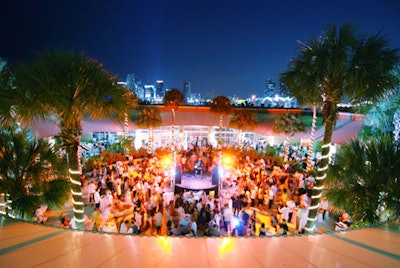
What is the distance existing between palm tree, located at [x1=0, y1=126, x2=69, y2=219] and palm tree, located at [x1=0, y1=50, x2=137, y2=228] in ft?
2.00

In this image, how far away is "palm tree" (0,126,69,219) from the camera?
18.7 feet

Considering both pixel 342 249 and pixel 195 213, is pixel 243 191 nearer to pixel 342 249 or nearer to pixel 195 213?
pixel 195 213

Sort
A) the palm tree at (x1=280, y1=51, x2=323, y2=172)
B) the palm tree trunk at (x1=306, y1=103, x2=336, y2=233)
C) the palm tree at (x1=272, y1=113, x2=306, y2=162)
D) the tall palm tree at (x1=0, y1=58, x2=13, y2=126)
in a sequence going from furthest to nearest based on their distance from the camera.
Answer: the palm tree at (x1=272, y1=113, x2=306, y2=162)
the palm tree trunk at (x1=306, y1=103, x2=336, y2=233)
the palm tree at (x1=280, y1=51, x2=323, y2=172)
the tall palm tree at (x1=0, y1=58, x2=13, y2=126)

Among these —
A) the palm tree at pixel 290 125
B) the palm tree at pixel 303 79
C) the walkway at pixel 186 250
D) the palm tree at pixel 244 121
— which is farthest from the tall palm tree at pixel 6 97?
the palm tree at pixel 244 121

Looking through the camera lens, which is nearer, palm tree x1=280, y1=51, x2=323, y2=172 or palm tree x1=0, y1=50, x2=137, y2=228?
palm tree x1=0, y1=50, x2=137, y2=228

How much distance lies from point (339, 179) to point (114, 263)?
6529 mm

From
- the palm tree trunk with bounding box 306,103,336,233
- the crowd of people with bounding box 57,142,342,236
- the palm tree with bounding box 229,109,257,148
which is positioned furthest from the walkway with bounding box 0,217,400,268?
the palm tree with bounding box 229,109,257,148

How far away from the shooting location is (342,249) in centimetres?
366

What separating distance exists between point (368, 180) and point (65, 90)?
8247mm

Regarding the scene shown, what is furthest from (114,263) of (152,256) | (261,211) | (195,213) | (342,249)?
(261,211)

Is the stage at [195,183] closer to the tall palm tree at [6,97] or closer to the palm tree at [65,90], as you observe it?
the palm tree at [65,90]

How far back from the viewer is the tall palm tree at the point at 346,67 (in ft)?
19.4

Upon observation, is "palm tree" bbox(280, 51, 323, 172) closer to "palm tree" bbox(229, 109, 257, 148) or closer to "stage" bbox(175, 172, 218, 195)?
"stage" bbox(175, 172, 218, 195)

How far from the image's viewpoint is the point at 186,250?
3.52 meters
